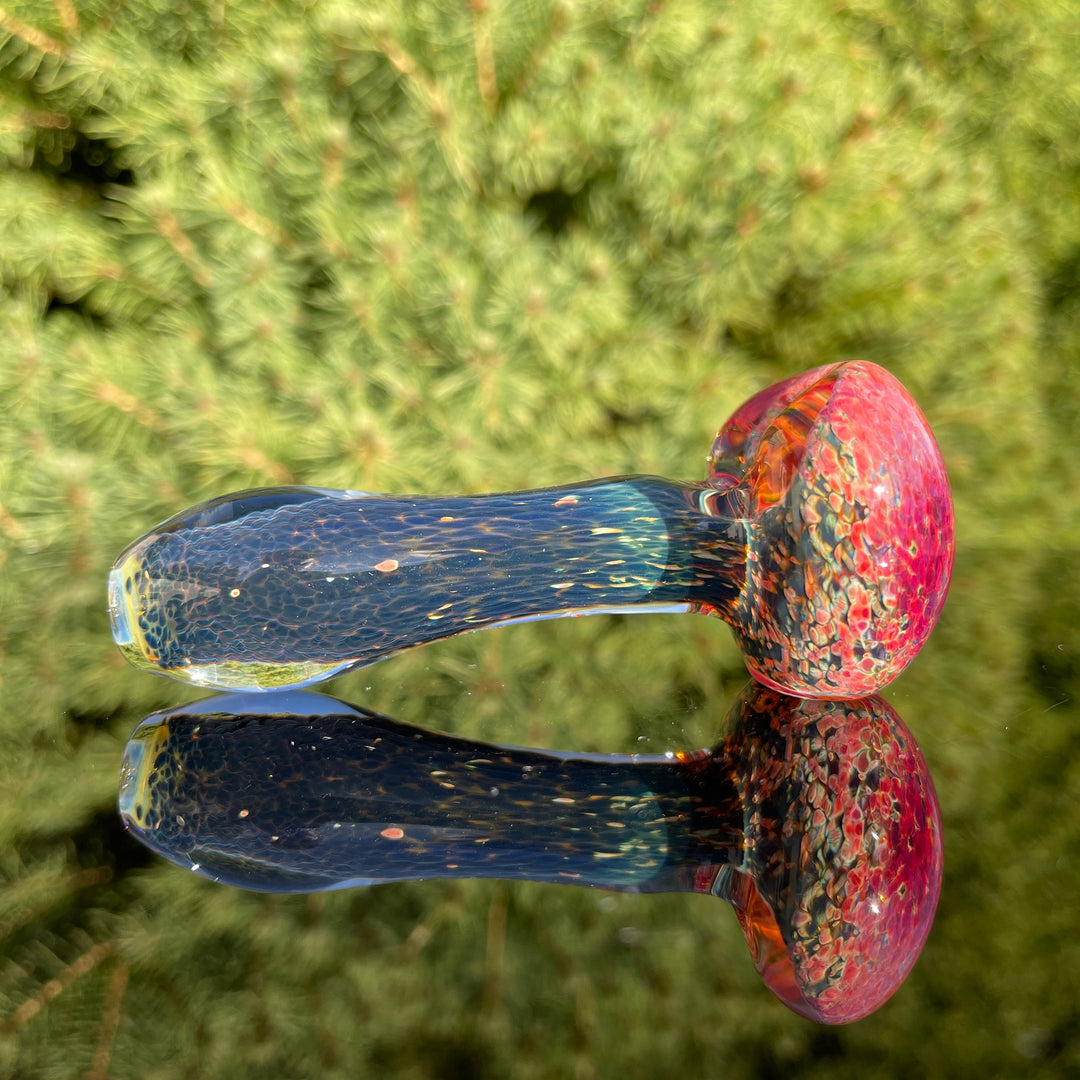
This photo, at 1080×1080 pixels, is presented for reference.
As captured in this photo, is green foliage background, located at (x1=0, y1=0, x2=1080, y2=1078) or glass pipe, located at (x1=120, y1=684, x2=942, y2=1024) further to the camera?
green foliage background, located at (x1=0, y1=0, x2=1080, y2=1078)

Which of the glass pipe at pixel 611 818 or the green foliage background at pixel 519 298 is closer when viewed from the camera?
the glass pipe at pixel 611 818

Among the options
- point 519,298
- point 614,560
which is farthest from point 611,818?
point 519,298

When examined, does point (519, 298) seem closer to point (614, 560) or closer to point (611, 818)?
point (614, 560)

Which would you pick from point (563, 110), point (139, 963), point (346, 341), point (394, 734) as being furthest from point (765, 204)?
point (139, 963)
